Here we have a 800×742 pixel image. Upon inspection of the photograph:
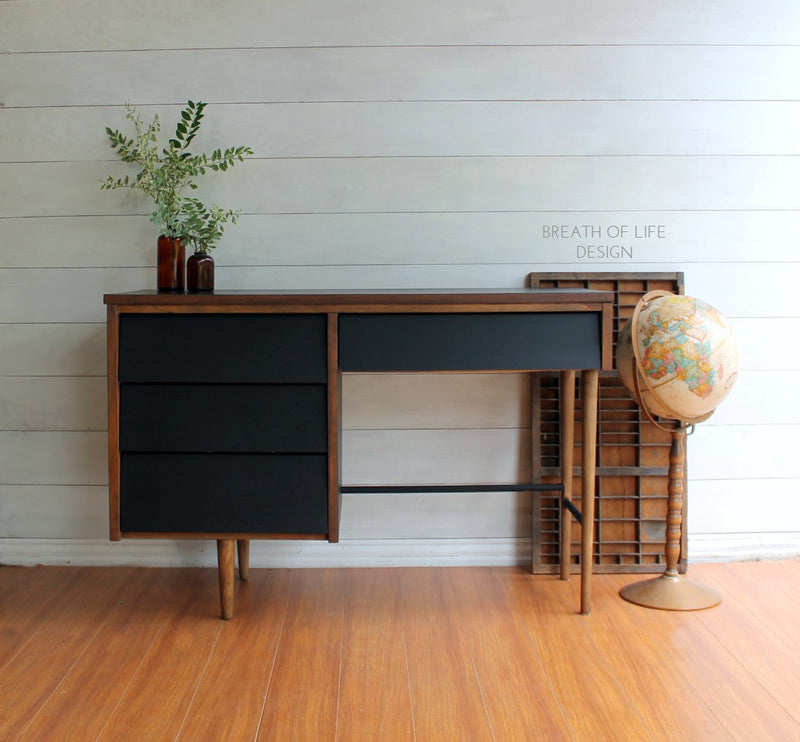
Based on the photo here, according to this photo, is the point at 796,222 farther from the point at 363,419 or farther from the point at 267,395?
the point at 267,395

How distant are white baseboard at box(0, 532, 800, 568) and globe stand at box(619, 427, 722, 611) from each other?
13.9 inches

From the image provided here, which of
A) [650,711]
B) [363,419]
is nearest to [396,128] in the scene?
[363,419]

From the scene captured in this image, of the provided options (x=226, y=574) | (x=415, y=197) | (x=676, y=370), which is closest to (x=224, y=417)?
Answer: (x=226, y=574)

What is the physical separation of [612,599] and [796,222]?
139cm

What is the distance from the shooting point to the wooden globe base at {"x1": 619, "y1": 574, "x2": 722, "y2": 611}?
2408 millimetres

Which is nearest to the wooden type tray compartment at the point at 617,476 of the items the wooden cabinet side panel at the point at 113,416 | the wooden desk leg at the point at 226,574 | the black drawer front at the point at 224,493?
the black drawer front at the point at 224,493

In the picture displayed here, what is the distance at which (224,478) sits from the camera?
2.23 metres

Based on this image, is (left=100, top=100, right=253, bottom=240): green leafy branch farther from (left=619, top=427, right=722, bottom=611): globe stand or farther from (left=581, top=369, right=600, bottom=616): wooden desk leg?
(left=619, top=427, right=722, bottom=611): globe stand

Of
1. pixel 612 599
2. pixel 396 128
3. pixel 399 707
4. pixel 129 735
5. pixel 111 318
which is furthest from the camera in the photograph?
pixel 396 128

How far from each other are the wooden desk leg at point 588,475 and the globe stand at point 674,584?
0.20 m

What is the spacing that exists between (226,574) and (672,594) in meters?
1.31

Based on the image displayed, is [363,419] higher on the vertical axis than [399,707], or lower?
higher

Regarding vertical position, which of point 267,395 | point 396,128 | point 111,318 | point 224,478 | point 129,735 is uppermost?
point 396,128

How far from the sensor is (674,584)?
8.10 ft
